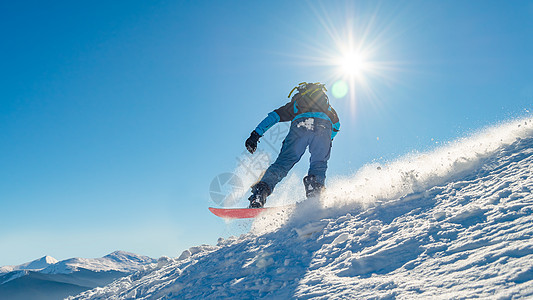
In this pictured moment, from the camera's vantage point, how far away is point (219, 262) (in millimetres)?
3582

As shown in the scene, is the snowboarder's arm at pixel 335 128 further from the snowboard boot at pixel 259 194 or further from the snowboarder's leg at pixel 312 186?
the snowboard boot at pixel 259 194

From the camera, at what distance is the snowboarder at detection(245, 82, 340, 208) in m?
5.28

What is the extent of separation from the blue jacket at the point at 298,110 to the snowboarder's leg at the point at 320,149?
256 mm

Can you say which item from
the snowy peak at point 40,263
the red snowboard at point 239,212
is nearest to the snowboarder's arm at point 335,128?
the red snowboard at point 239,212

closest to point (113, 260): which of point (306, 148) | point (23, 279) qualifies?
point (23, 279)

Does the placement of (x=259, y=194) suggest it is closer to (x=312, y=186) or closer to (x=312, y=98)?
(x=312, y=186)

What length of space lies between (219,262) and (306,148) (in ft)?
10.3

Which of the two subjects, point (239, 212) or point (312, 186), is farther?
point (239, 212)

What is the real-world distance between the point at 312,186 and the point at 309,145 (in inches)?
42.0

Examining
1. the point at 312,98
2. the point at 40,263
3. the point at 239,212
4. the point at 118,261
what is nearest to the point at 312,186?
the point at 239,212

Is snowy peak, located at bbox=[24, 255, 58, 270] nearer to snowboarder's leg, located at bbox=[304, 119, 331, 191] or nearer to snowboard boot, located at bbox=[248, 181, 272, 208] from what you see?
snowboard boot, located at bbox=[248, 181, 272, 208]

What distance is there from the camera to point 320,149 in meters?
5.81

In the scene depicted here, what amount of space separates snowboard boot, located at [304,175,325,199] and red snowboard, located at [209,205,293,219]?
0.49 metres

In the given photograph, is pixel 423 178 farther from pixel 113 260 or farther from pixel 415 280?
pixel 113 260
